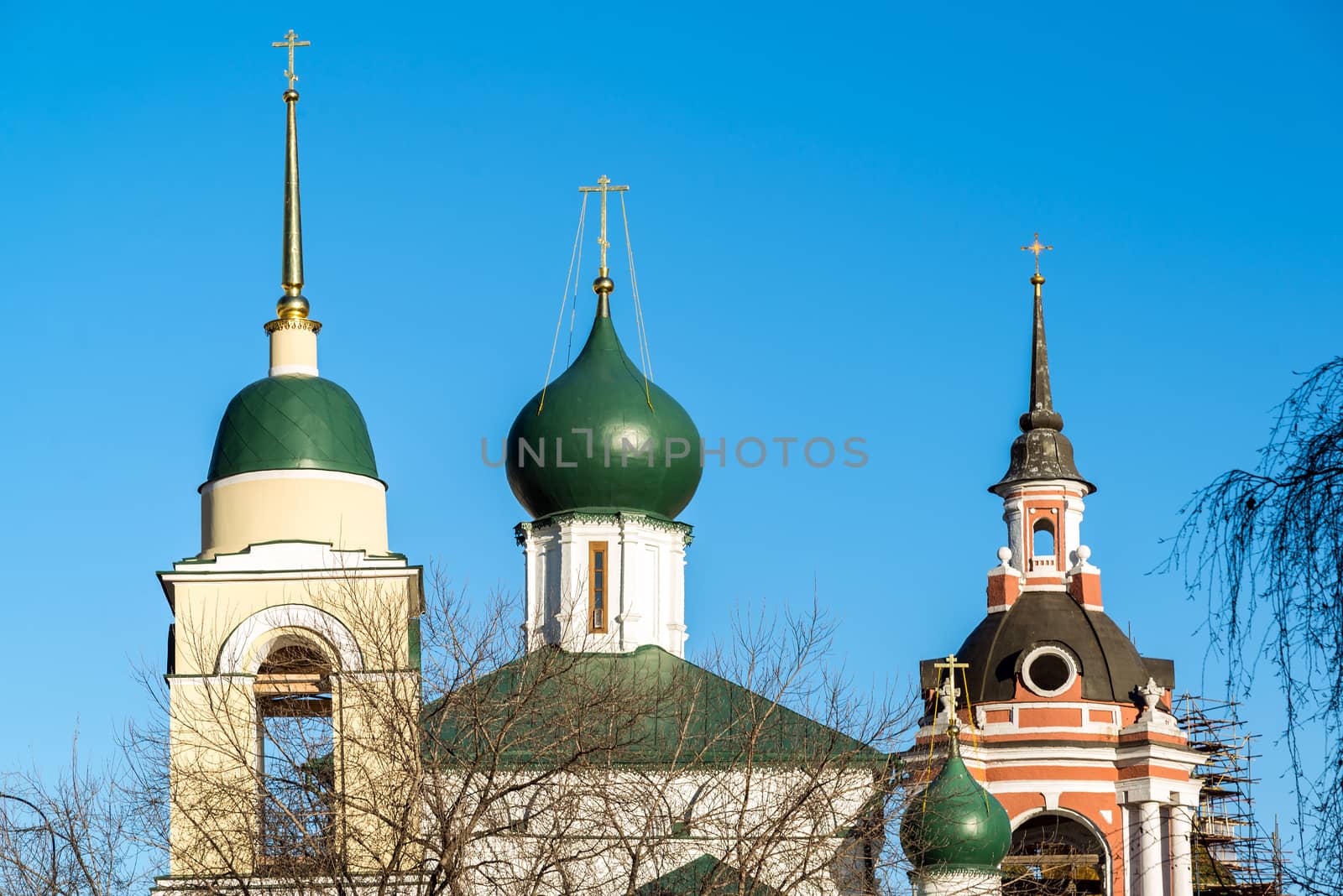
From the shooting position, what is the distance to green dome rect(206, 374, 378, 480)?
80.2 ft

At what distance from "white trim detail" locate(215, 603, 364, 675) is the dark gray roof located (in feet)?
55.0

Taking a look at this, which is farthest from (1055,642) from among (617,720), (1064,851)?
(617,720)

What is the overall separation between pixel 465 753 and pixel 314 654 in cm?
286

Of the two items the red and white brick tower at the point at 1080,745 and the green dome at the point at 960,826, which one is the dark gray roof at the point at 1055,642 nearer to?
the red and white brick tower at the point at 1080,745

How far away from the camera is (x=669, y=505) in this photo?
1234 inches

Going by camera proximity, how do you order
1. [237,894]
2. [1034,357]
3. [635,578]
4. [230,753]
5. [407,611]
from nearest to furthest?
[237,894] → [230,753] → [407,611] → [635,578] → [1034,357]

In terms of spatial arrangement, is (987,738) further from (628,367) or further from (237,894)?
(237,894)

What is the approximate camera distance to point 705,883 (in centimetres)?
2089

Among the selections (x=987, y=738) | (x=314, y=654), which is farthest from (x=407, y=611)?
(x=987, y=738)

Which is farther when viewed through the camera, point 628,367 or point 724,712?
point 628,367

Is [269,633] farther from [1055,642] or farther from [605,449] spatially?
[1055,642]

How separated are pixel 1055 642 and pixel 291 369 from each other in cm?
1713

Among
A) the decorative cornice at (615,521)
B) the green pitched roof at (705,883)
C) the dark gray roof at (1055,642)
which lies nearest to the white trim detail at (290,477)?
the green pitched roof at (705,883)

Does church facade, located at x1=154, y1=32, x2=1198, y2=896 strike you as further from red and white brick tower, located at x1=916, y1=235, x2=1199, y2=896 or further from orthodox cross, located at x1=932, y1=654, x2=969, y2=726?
red and white brick tower, located at x1=916, y1=235, x2=1199, y2=896
